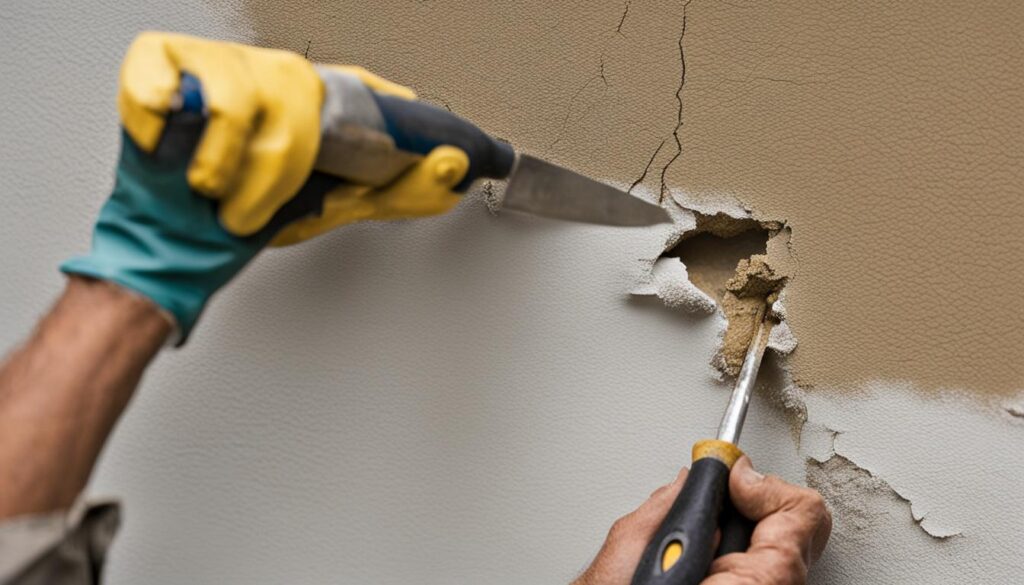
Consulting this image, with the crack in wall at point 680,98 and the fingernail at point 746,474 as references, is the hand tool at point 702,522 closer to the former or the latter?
the fingernail at point 746,474

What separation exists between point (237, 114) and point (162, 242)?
16cm

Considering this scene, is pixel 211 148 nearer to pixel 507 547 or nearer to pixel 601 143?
pixel 601 143

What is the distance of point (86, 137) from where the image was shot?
126cm

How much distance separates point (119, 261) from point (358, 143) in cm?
26

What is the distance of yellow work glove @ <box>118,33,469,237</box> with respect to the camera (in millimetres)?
866

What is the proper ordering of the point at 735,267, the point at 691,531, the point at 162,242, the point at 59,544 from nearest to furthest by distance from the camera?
the point at 59,544 → the point at 162,242 → the point at 691,531 → the point at 735,267

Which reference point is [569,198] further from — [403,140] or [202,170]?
[202,170]

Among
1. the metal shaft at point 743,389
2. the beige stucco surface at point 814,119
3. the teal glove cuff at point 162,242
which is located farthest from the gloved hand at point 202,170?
the metal shaft at point 743,389

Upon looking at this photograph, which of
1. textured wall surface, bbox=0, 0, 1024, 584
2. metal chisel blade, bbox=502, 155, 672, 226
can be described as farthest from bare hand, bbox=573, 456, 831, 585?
metal chisel blade, bbox=502, 155, 672, 226

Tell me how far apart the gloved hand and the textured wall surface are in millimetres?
284

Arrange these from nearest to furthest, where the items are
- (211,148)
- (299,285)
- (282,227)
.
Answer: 1. (211,148)
2. (282,227)
3. (299,285)

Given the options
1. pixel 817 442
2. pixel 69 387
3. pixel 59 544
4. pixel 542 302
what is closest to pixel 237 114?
pixel 69 387

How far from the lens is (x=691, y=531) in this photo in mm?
1063

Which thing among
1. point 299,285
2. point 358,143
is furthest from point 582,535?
point 358,143
